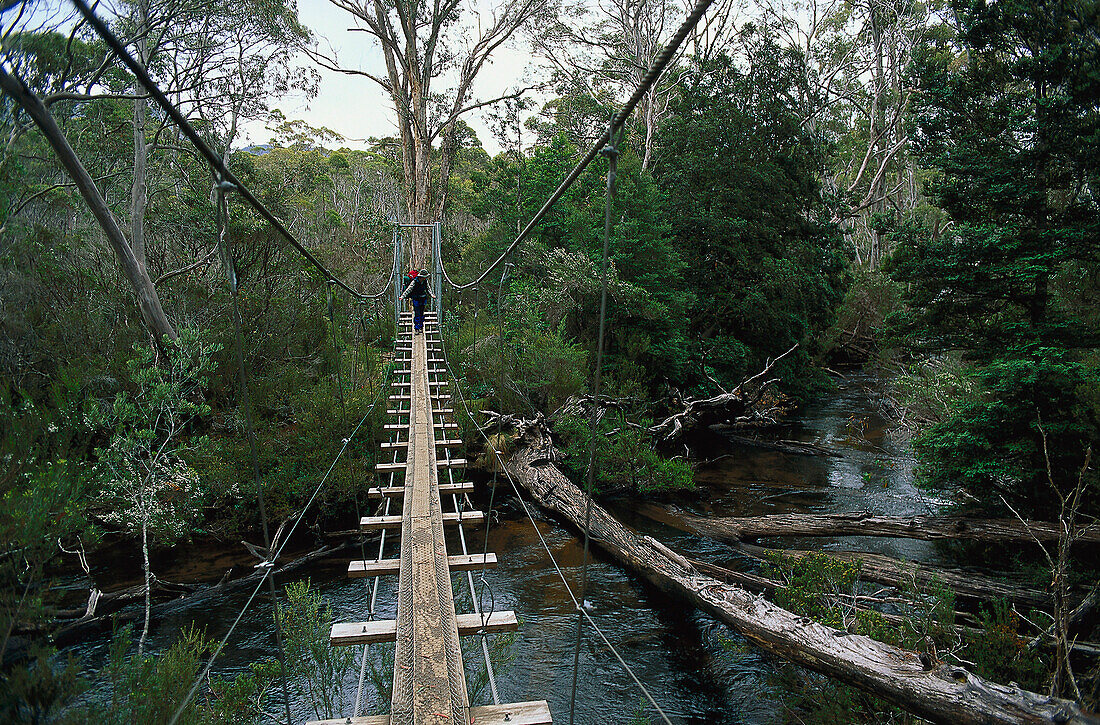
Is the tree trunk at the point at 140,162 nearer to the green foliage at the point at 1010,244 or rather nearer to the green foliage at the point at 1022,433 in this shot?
the green foliage at the point at 1010,244

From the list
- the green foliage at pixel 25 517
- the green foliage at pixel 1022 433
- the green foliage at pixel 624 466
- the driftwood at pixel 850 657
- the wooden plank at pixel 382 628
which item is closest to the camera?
the wooden plank at pixel 382 628

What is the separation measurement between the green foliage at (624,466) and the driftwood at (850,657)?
5.08 ft

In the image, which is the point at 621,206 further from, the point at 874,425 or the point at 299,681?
the point at 299,681

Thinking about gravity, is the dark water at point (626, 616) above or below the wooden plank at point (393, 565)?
below

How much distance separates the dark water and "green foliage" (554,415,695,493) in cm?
27

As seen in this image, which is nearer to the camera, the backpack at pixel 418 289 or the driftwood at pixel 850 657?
the driftwood at pixel 850 657

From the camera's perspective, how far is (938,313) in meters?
5.83

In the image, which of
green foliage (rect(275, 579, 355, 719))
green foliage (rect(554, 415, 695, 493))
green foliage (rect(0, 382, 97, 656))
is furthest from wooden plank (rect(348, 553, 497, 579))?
green foliage (rect(554, 415, 695, 493))

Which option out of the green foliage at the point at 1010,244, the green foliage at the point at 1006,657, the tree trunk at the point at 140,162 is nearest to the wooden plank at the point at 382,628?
the green foliage at the point at 1006,657

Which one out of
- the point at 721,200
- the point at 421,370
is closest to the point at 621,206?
the point at 721,200

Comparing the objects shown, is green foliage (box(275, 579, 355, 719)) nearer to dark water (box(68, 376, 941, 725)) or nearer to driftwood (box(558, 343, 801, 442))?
dark water (box(68, 376, 941, 725))

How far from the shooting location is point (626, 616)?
4.90 m

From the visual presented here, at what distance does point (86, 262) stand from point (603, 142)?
891 cm

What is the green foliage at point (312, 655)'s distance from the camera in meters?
3.42
